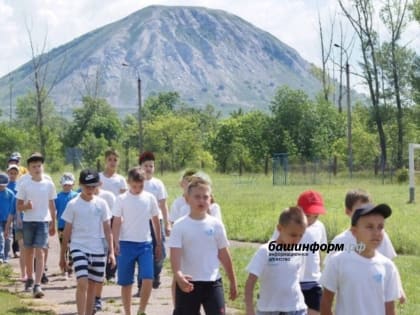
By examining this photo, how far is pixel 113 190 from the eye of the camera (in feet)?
38.0

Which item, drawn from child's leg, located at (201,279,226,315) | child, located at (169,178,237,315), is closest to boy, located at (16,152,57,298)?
child, located at (169,178,237,315)

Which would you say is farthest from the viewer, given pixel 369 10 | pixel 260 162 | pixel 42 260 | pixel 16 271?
pixel 260 162

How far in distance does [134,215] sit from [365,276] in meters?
4.27

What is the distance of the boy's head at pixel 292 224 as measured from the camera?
6.36 metres

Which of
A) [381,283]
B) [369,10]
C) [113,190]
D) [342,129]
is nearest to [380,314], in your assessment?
[381,283]

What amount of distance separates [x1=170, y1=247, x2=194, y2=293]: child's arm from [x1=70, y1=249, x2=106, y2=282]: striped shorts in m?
2.28

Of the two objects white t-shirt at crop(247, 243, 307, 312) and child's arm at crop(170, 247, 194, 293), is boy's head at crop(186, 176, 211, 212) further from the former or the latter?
white t-shirt at crop(247, 243, 307, 312)

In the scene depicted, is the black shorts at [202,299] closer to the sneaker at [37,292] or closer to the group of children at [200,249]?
the group of children at [200,249]

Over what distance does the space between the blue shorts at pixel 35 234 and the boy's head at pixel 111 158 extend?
1110mm

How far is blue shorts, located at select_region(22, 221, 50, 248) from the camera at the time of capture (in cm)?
1148

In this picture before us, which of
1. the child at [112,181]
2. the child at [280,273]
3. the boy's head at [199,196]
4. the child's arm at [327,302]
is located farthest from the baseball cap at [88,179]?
the child's arm at [327,302]

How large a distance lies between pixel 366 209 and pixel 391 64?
201 ft

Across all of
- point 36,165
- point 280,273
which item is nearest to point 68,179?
point 36,165

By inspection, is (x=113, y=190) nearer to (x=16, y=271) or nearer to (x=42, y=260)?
(x=42, y=260)
